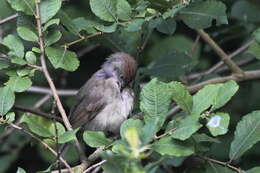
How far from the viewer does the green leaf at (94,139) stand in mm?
3172

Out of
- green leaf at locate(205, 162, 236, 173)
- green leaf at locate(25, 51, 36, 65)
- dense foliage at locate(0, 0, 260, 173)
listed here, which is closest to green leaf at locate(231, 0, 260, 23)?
dense foliage at locate(0, 0, 260, 173)

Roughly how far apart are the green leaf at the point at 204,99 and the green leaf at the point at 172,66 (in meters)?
1.61

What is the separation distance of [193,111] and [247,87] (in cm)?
309

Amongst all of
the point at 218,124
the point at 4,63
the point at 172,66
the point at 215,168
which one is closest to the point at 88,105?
the point at 172,66

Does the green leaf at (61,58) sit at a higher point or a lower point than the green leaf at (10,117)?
higher

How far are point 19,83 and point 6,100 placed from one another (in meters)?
0.16

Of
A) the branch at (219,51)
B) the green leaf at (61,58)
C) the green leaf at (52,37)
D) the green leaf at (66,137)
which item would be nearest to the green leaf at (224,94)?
the green leaf at (66,137)

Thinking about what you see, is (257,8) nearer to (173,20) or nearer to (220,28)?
(220,28)

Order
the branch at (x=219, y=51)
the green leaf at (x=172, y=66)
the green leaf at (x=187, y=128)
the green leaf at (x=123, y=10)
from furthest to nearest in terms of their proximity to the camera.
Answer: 1. the branch at (x=219, y=51)
2. the green leaf at (x=172, y=66)
3. the green leaf at (x=123, y=10)
4. the green leaf at (x=187, y=128)

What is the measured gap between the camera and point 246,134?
10.9ft

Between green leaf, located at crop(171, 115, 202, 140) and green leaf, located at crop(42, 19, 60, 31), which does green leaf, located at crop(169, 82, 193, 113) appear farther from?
green leaf, located at crop(42, 19, 60, 31)

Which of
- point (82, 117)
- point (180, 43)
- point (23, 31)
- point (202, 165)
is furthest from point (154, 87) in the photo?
point (180, 43)

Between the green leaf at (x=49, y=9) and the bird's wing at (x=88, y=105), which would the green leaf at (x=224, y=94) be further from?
the bird's wing at (x=88, y=105)

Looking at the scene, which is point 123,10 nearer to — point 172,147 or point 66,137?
point 66,137
